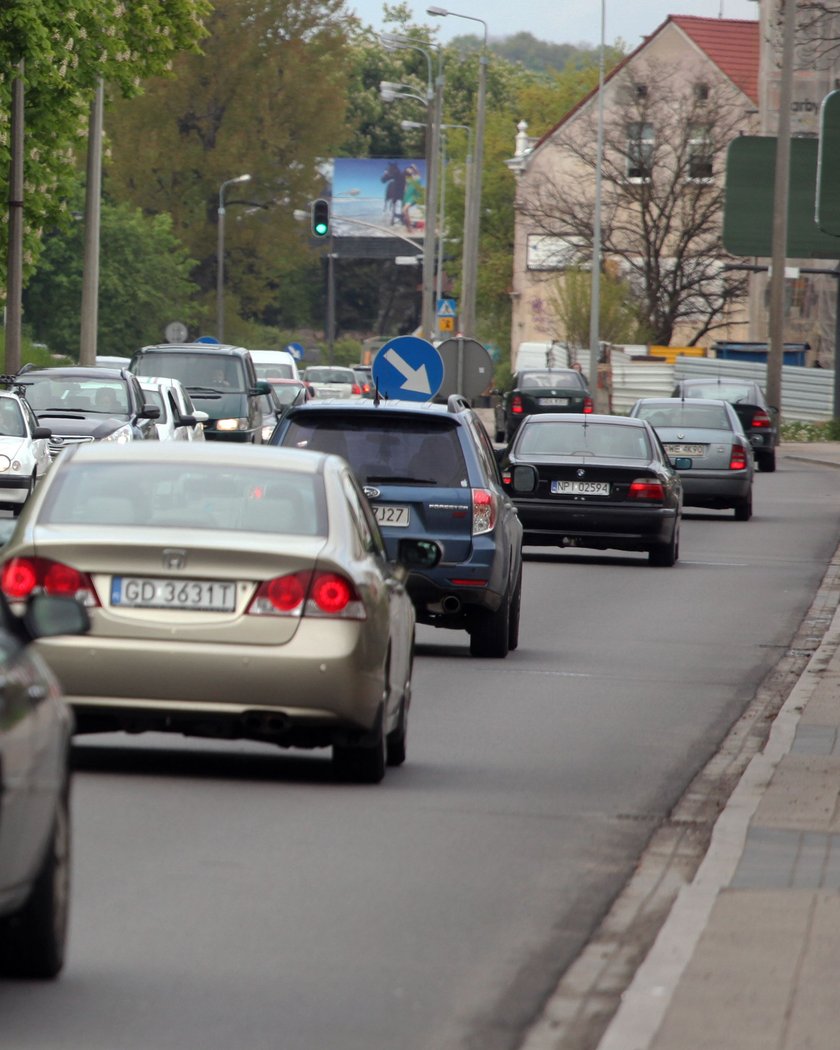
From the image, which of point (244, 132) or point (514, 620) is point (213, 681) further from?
point (244, 132)

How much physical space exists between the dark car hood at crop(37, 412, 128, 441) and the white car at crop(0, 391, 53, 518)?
180 centimetres

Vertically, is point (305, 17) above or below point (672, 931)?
above

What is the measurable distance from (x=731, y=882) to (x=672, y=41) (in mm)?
93375

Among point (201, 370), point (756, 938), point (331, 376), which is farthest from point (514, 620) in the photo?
point (331, 376)

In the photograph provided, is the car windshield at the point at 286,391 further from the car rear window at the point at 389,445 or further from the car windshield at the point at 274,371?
the car rear window at the point at 389,445

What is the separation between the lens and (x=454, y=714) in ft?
43.4

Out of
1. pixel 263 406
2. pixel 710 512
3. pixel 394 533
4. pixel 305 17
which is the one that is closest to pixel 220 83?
pixel 305 17

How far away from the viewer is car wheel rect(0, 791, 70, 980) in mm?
6133

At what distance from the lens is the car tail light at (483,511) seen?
15.7 meters

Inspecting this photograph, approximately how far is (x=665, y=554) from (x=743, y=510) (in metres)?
8.41

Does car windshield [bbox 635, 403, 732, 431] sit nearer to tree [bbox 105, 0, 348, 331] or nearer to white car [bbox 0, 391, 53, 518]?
white car [bbox 0, 391, 53, 518]

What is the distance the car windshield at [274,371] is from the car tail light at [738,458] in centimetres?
2223

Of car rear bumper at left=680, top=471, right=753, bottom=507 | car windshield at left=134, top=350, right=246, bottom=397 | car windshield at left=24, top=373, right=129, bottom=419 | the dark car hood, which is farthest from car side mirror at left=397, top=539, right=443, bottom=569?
car windshield at left=134, top=350, right=246, bottom=397

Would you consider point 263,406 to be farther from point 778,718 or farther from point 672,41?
point 672,41
